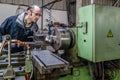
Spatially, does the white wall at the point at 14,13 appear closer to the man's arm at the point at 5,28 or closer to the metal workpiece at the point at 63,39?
the man's arm at the point at 5,28

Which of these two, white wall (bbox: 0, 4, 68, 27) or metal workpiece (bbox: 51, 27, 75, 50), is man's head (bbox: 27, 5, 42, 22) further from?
white wall (bbox: 0, 4, 68, 27)

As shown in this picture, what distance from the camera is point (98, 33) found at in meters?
1.26

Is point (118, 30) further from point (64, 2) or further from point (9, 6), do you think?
point (64, 2)

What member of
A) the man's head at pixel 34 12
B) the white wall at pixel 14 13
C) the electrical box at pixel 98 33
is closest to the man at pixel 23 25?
the man's head at pixel 34 12

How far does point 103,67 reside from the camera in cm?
149

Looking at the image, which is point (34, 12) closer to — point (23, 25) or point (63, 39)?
point (23, 25)

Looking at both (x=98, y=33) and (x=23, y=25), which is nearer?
(x=98, y=33)

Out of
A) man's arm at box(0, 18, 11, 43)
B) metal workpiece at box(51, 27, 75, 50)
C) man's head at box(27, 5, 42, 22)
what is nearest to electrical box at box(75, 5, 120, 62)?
metal workpiece at box(51, 27, 75, 50)

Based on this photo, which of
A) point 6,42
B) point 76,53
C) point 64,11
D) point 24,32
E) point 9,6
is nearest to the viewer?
point 6,42

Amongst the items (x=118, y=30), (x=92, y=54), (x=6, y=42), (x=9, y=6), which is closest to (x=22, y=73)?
(x=6, y=42)

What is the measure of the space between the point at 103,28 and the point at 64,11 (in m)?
3.75

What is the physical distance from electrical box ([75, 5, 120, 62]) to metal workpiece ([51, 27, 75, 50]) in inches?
2.7

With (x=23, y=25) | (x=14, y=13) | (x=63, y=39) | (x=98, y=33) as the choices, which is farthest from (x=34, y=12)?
(x=14, y=13)

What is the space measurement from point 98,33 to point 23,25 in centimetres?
80
